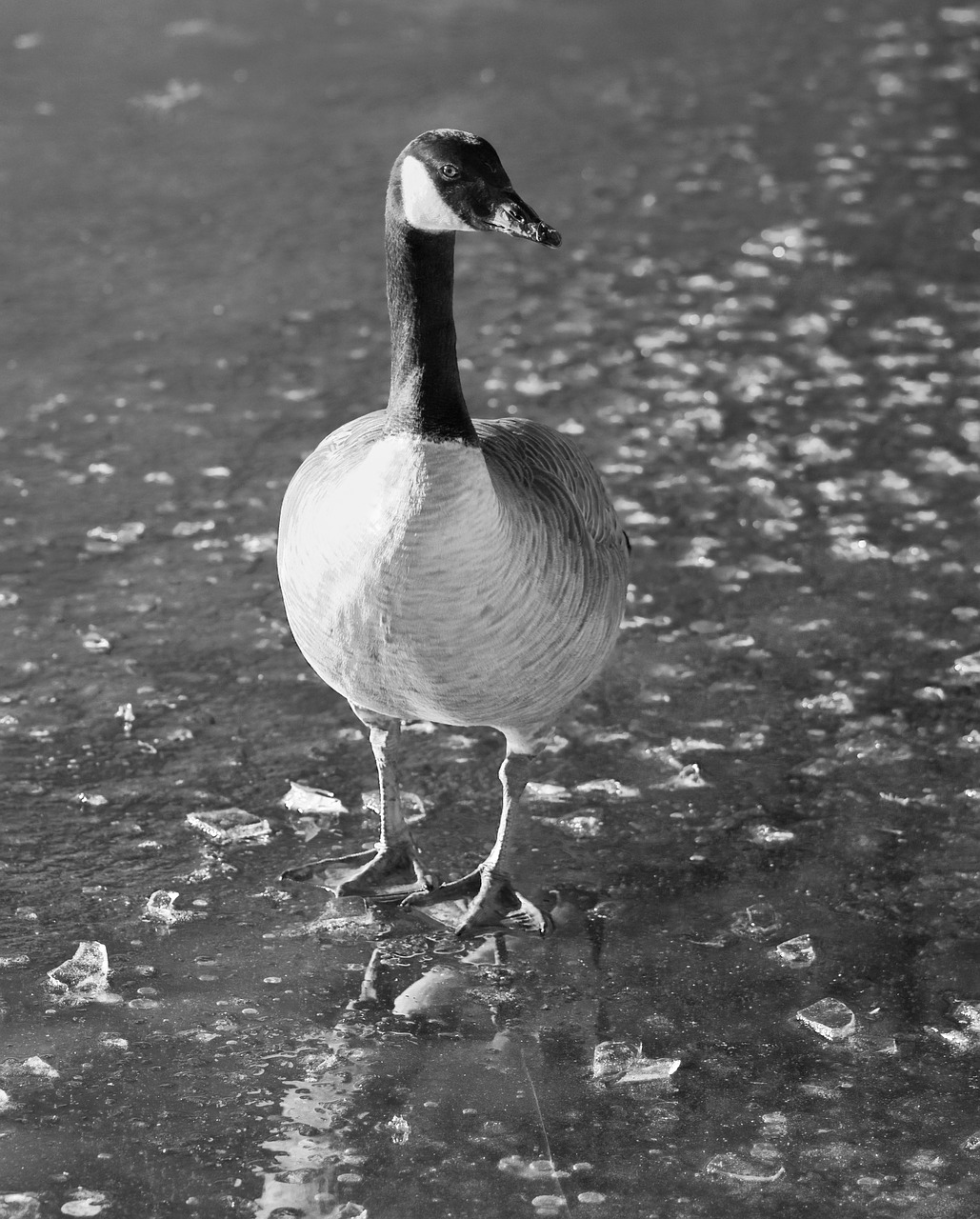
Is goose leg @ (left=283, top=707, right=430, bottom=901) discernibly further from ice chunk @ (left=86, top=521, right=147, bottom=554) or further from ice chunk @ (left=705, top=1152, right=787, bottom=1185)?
ice chunk @ (left=86, top=521, right=147, bottom=554)

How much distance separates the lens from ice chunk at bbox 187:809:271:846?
496cm

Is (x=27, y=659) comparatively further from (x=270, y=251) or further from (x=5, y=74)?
(x=5, y=74)

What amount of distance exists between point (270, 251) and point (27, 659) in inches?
169

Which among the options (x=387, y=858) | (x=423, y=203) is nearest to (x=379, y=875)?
(x=387, y=858)

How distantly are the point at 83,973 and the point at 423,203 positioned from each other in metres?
2.21

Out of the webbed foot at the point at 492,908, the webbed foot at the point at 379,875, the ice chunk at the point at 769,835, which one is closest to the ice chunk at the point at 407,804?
the webbed foot at the point at 379,875

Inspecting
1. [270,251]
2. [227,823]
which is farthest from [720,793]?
[270,251]

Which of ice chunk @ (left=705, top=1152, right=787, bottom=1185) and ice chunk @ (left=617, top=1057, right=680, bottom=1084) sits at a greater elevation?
ice chunk @ (left=705, top=1152, right=787, bottom=1185)

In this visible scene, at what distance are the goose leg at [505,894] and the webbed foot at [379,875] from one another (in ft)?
0.27

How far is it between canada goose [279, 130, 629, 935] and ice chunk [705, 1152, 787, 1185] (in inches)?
38.5

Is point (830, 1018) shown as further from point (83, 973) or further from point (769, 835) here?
point (83, 973)

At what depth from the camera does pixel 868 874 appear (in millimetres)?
4840

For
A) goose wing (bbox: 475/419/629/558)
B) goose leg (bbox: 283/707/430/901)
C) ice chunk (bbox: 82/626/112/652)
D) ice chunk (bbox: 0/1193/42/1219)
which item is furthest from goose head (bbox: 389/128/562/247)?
ice chunk (bbox: 82/626/112/652)

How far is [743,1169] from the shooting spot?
Result: 12.2 feet
